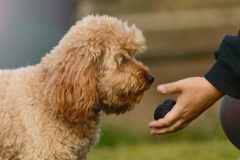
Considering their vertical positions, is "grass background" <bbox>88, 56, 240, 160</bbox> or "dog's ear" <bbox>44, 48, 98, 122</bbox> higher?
"grass background" <bbox>88, 56, 240, 160</bbox>

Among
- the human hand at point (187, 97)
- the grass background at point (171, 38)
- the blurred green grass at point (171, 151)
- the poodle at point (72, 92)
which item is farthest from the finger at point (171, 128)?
the grass background at point (171, 38)

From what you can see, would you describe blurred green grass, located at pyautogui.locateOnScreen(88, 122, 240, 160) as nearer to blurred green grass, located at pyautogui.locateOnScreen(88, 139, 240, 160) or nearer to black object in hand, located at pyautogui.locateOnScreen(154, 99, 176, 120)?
blurred green grass, located at pyautogui.locateOnScreen(88, 139, 240, 160)

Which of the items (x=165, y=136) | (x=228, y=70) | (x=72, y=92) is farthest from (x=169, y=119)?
(x=165, y=136)

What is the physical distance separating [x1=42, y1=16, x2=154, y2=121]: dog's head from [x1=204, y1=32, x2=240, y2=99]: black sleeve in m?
0.95

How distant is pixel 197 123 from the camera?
9055 millimetres

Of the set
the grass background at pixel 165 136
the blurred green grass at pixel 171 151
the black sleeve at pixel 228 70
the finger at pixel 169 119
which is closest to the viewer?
the black sleeve at pixel 228 70

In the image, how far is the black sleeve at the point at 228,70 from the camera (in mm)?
3740

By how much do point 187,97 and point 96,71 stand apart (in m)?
1.01

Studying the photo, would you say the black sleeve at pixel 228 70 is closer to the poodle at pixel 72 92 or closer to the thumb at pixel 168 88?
the thumb at pixel 168 88

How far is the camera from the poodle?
180 inches

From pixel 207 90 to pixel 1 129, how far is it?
1.35 metres

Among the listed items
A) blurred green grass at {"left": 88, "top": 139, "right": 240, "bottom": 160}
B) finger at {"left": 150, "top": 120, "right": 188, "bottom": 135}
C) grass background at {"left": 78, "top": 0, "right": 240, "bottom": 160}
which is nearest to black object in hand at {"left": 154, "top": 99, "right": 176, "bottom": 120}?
finger at {"left": 150, "top": 120, "right": 188, "bottom": 135}

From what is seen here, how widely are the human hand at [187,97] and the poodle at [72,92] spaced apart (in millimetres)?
812

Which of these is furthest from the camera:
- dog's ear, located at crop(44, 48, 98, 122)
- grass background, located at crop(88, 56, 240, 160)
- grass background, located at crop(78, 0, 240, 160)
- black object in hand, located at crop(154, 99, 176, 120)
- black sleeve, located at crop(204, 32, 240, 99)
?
grass background, located at crop(78, 0, 240, 160)
